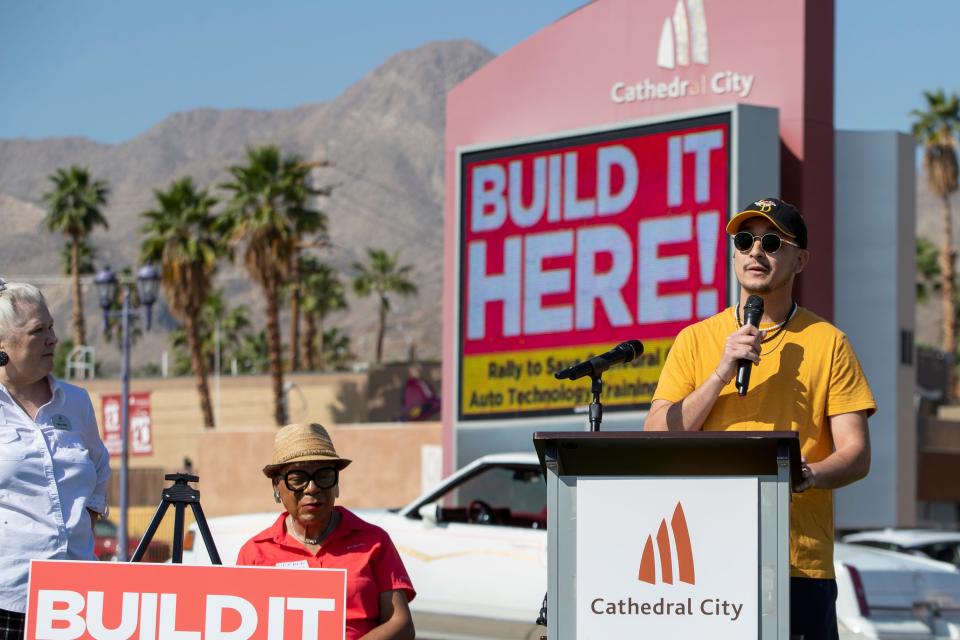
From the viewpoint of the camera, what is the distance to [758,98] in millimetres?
18828

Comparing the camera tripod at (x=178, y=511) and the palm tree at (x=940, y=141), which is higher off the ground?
the palm tree at (x=940, y=141)

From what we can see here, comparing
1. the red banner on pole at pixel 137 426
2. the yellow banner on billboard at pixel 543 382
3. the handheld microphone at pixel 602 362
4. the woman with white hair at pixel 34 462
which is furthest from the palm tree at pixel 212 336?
the handheld microphone at pixel 602 362

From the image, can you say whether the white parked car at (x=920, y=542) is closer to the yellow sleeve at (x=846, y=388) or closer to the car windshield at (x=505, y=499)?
the car windshield at (x=505, y=499)

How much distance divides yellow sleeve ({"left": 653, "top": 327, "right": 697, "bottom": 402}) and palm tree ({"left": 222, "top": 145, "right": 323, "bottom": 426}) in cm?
4034

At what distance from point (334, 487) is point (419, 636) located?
18.6 ft

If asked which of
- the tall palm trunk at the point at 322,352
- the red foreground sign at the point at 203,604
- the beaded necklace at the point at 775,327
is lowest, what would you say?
the red foreground sign at the point at 203,604

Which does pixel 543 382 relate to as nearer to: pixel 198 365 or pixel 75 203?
pixel 198 365

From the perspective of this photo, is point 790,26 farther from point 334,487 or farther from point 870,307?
point 334,487

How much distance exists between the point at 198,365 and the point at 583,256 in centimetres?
3186

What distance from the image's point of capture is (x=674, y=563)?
3.65 metres

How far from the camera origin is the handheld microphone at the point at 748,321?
4.09 metres

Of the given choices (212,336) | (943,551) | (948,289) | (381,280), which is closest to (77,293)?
(212,336)

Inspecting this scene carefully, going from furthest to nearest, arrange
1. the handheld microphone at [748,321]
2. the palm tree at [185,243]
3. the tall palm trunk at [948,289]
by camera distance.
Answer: the tall palm trunk at [948,289]
the palm tree at [185,243]
the handheld microphone at [748,321]

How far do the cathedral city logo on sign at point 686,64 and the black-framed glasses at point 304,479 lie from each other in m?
14.7
